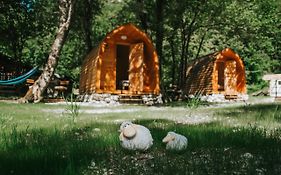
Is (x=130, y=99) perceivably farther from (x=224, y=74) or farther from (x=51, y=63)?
(x=224, y=74)

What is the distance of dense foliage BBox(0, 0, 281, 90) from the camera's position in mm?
28136

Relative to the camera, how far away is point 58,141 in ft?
17.0

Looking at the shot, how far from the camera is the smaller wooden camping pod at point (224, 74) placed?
30.9m

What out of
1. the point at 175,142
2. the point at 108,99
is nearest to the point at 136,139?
the point at 175,142

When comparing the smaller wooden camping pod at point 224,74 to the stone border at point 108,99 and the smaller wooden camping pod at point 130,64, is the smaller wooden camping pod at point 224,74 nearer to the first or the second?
the smaller wooden camping pod at point 130,64

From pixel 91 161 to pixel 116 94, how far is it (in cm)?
1851

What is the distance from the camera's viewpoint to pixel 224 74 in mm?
32531

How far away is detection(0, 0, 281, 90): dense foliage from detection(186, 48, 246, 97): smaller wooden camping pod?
1565 millimetres

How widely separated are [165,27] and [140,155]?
25.0 meters

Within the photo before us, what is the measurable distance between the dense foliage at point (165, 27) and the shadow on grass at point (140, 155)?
64.6 feet

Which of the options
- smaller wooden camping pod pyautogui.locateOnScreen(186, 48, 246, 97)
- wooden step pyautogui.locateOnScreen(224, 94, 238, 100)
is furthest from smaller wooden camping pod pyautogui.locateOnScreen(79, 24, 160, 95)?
wooden step pyautogui.locateOnScreen(224, 94, 238, 100)

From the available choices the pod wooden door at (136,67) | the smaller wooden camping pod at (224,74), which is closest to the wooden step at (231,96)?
the smaller wooden camping pod at (224,74)

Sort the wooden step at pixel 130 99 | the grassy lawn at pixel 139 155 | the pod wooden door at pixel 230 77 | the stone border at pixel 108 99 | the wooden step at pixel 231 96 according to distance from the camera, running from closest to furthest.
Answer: the grassy lawn at pixel 139 155 < the stone border at pixel 108 99 < the wooden step at pixel 130 99 < the wooden step at pixel 231 96 < the pod wooden door at pixel 230 77

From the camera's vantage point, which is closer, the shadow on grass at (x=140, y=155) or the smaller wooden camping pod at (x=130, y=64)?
the shadow on grass at (x=140, y=155)
